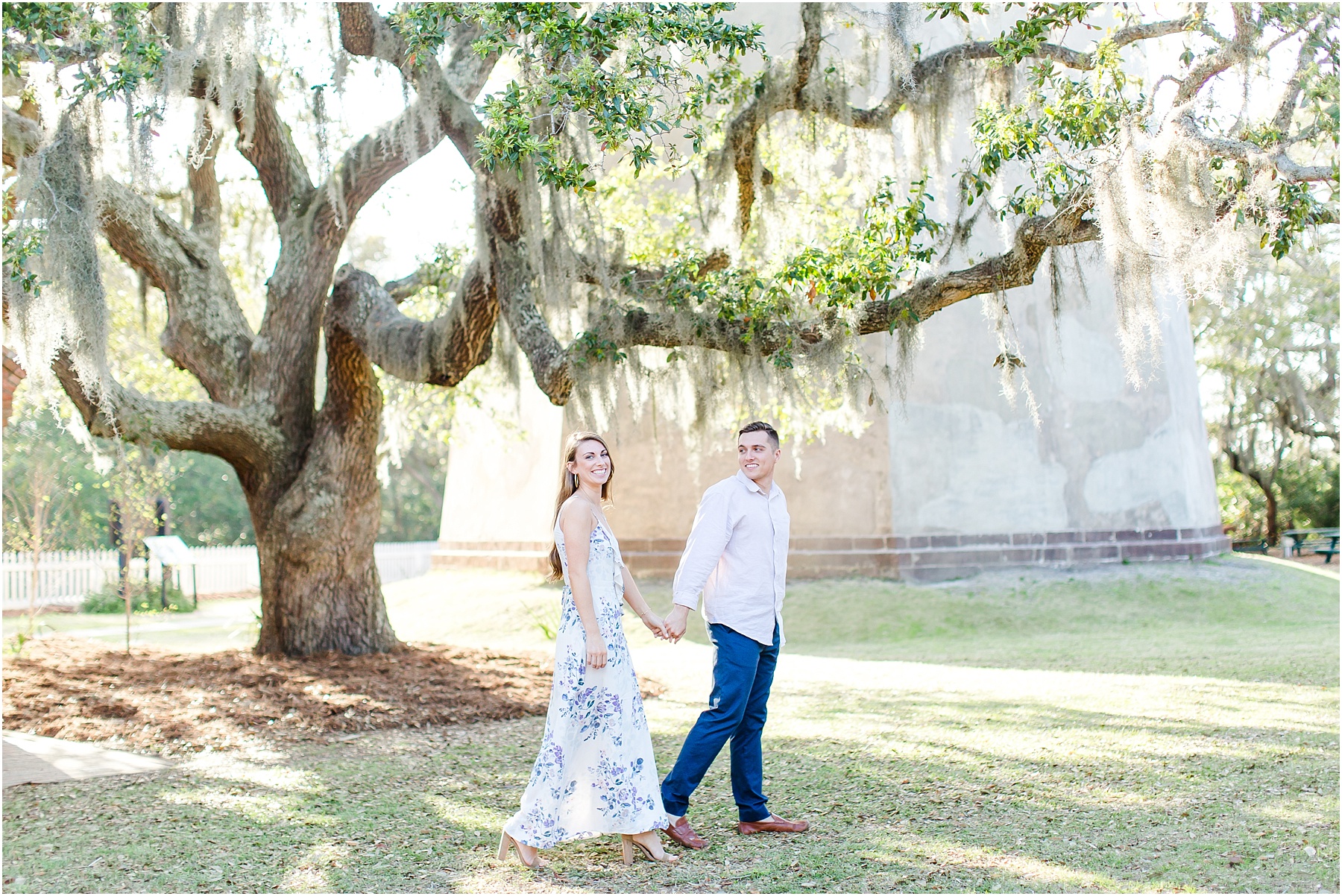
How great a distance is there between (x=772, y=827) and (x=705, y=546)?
116 centimetres

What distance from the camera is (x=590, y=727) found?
3.72 meters

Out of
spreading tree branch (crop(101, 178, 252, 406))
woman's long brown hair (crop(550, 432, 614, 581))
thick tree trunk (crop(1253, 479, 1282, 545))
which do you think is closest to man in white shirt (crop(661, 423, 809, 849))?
woman's long brown hair (crop(550, 432, 614, 581))

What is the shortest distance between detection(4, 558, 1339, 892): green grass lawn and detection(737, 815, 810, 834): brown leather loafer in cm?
7

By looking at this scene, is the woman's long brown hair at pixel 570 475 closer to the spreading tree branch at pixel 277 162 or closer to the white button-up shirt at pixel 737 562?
the white button-up shirt at pixel 737 562

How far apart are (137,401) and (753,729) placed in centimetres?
562

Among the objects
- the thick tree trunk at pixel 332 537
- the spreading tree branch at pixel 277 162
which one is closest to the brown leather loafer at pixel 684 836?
the thick tree trunk at pixel 332 537

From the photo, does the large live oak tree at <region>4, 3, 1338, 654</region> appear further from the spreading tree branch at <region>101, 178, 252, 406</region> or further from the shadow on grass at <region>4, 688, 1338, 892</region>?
the shadow on grass at <region>4, 688, 1338, 892</region>

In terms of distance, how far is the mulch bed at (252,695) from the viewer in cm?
647

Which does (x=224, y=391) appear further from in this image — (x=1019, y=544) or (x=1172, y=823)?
(x=1019, y=544)

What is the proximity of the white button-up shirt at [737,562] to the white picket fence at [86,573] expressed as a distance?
1439cm

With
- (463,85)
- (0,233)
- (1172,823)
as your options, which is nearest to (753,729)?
(1172,823)

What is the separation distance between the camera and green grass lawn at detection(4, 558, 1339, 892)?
3635 millimetres

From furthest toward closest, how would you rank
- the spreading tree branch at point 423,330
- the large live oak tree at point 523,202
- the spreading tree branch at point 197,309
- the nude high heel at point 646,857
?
the spreading tree branch at point 197,309, the spreading tree branch at point 423,330, the large live oak tree at point 523,202, the nude high heel at point 646,857

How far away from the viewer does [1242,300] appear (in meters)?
20.2
